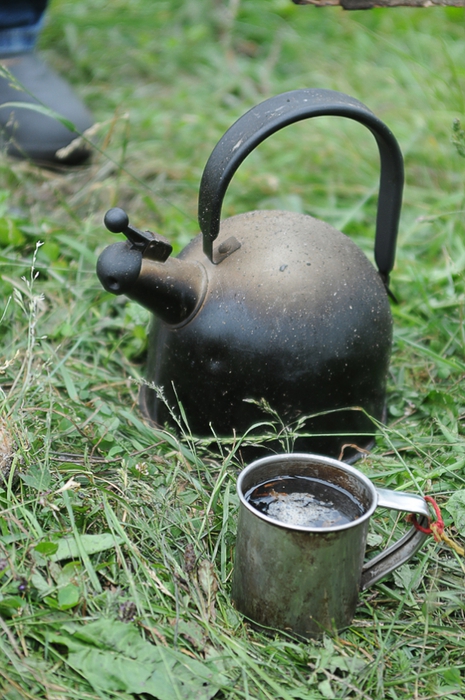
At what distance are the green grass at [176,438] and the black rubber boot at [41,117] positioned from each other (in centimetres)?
14

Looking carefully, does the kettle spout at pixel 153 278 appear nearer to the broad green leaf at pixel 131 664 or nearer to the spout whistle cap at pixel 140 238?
the spout whistle cap at pixel 140 238

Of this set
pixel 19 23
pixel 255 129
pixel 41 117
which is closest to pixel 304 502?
pixel 255 129

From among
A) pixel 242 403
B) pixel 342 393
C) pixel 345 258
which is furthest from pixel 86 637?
pixel 345 258

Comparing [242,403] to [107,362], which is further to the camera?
[107,362]

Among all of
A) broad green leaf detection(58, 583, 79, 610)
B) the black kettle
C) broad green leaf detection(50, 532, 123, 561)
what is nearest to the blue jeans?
the black kettle

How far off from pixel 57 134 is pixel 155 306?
1.98 meters

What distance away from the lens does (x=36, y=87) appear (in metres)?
3.55

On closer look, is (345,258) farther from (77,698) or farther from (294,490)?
(77,698)

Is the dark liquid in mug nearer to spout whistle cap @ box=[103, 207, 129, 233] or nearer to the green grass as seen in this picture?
the green grass

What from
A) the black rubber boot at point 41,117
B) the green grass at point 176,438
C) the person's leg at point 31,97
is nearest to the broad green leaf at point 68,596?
the green grass at point 176,438

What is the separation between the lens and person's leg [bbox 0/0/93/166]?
3.29m

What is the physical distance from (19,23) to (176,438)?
279 centimetres

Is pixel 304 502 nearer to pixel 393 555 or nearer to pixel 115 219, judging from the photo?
pixel 393 555

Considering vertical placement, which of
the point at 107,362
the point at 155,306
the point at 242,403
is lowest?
the point at 107,362
